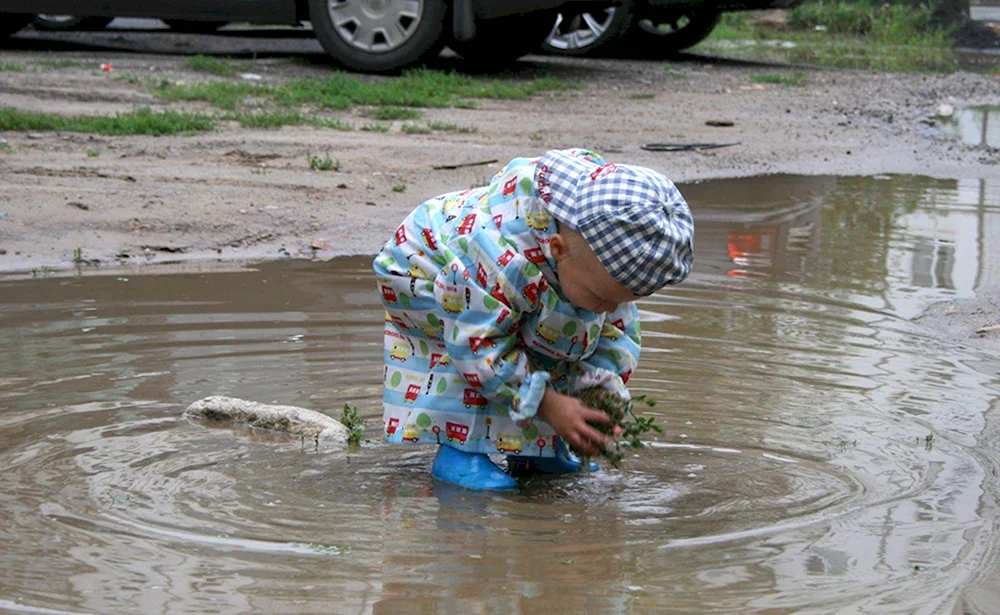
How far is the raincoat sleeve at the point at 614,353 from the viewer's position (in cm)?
332

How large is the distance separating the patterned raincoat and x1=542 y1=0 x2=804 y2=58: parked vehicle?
855cm

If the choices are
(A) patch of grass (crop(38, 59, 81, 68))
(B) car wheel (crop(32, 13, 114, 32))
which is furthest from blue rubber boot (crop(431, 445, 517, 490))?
(B) car wheel (crop(32, 13, 114, 32))

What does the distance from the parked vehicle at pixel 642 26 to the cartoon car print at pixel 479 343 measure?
29.0ft

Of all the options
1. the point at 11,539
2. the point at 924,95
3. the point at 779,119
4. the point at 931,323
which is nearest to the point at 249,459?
the point at 11,539

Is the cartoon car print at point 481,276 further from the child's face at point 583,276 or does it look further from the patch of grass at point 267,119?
the patch of grass at point 267,119

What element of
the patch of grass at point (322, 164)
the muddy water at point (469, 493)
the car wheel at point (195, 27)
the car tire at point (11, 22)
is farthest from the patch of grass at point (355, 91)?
the muddy water at point (469, 493)

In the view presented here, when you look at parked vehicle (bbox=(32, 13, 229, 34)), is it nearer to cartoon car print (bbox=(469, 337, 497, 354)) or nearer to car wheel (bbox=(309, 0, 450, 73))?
car wheel (bbox=(309, 0, 450, 73))

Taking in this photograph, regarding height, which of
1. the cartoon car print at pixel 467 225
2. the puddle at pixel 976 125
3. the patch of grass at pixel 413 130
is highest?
the cartoon car print at pixel 467 225

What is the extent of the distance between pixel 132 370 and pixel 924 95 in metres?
9.79

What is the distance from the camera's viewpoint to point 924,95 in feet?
41.2

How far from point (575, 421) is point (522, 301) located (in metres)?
0.29

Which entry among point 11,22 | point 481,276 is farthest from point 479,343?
point 11,22

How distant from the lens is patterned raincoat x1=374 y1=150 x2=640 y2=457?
308 cm

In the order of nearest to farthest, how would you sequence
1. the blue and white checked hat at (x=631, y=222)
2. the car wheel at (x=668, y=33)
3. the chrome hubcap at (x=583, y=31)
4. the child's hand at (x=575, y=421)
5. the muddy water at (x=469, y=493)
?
the muddy water at (x=469, y=493) → the blue and white checked hat at (x=631, y=222) → the child's hand at (x=575, y=421) → the chrome hubcap at (x=583, y=31) → the car wheel at (x=668, y=33)
